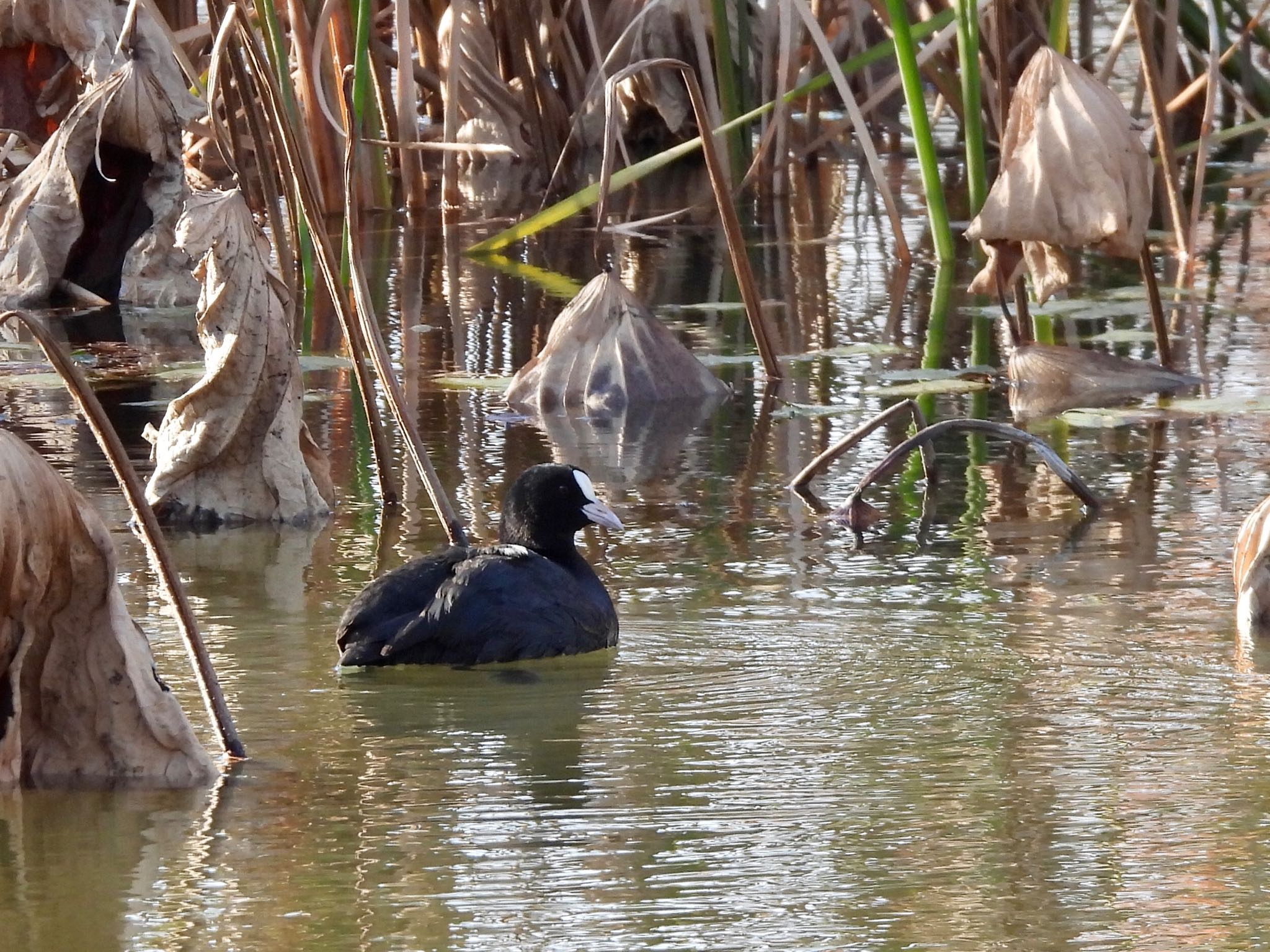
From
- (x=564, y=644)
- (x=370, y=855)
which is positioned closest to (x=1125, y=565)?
(x=564, y=644)

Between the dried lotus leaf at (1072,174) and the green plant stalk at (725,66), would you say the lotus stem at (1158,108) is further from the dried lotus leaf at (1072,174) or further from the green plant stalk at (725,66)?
the green plant stalk at (725,66)

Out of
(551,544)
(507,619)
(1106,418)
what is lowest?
(507,619)

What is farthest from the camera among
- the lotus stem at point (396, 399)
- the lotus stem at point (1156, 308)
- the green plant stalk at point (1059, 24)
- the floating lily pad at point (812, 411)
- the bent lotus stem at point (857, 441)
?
the green plant stalk at point (1059, 24)

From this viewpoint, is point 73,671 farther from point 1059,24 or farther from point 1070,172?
point 1059,24

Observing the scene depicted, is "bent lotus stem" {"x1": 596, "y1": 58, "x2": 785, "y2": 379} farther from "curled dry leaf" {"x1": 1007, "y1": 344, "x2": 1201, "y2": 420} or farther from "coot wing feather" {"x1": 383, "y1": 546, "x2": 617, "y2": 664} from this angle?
"coot wing feather" {"x1": 383, "y1": 546, "x2": 617, "y2": 664}

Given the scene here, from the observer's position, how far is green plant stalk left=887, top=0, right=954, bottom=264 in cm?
783

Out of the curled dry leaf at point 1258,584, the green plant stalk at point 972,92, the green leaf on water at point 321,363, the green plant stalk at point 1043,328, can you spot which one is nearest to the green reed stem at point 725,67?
the green plant stalk at point 972,92

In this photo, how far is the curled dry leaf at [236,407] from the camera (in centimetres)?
559

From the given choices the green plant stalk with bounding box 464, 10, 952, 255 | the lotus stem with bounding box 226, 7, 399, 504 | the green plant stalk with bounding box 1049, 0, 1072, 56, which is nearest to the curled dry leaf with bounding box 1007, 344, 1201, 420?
the green plant stalk with bounding box 1049, 0, 1072, 56

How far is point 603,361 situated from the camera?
742cm

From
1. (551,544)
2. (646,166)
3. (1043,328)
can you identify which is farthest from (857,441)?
(1043,328)

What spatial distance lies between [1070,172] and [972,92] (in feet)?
5.17

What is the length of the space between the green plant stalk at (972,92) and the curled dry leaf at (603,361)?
1.34 meters

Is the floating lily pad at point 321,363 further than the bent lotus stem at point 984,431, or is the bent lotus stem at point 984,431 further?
the floating lily pad at point 321,363
